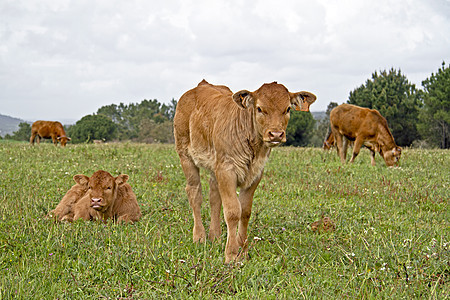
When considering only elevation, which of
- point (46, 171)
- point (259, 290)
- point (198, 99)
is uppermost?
point (198, 99)

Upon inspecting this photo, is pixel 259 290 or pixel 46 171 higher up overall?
pixel 46 171

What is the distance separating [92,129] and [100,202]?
71.4 metres

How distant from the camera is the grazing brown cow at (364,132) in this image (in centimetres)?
1549

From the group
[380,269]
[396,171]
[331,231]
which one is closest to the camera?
[380,269]

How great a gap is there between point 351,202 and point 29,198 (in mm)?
6140

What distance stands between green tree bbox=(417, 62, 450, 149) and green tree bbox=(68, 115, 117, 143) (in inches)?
2050

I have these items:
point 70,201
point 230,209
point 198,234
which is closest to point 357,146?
point 198,234

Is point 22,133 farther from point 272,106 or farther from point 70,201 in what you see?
point 272,106

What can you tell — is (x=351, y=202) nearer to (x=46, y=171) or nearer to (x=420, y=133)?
(x=46, y=171)

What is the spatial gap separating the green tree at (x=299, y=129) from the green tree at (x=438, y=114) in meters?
15.8

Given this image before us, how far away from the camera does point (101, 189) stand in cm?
650

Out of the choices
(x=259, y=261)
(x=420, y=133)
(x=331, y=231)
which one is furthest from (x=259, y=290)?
(x=420, y=133)

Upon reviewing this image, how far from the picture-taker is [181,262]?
14.6 ft

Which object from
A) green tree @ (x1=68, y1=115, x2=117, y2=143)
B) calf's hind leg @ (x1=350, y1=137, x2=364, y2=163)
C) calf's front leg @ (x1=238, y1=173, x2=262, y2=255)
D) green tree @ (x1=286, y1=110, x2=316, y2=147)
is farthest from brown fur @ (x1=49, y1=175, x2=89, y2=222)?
green tree @ (x1=68, y1=115, x2=117, y2=143)
